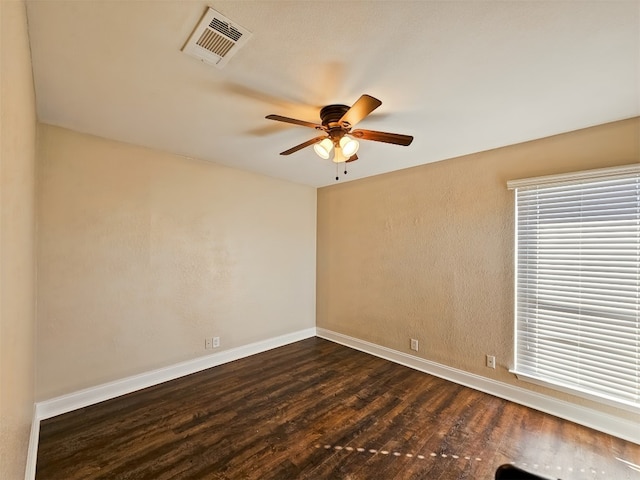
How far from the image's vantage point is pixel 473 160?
9.75 ft

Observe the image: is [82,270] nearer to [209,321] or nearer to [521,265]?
[209,321]

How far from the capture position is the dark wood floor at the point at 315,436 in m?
1.82

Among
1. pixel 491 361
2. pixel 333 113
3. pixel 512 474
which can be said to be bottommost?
pixel 491 361

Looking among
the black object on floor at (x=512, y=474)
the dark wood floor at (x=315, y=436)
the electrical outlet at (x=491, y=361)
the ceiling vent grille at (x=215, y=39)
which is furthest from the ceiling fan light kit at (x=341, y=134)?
the electrical outlet at (x=491, y=361)

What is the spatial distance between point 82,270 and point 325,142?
8.15ft

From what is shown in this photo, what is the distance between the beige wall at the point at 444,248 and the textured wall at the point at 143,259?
1146 mm

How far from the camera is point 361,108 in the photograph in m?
1.63

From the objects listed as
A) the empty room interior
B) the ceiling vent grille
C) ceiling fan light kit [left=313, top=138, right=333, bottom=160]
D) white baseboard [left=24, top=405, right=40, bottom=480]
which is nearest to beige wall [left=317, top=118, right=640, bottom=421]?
the empty room interior

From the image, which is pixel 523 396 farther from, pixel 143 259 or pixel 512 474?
pixel 143 259

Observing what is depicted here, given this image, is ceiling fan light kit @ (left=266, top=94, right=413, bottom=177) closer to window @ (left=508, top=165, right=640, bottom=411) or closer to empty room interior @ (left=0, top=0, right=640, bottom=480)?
empty room interior @ (left=0, top=0, right=640, bottom=480)

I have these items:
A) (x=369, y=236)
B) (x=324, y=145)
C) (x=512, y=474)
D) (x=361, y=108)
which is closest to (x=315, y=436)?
(x=512, y=474)

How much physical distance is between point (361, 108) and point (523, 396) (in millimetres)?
3020

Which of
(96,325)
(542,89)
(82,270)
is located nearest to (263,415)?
(96,325)

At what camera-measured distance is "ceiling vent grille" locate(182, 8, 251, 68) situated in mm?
1290
